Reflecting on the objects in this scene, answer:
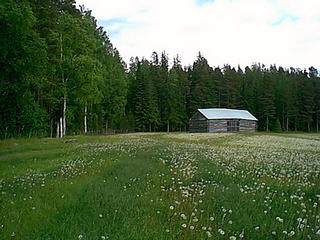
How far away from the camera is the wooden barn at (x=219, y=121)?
6366cm

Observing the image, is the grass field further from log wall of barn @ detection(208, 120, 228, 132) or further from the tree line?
the tree line

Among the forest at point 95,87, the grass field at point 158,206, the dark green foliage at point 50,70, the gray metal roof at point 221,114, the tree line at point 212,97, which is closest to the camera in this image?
the grass field at point 158,206

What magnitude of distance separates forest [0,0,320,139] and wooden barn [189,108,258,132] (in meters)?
9.43

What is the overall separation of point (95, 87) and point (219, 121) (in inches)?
1385

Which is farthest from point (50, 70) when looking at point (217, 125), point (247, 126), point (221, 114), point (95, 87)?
point (247, 126)

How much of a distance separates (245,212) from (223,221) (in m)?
0.83

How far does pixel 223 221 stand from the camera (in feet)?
17.8

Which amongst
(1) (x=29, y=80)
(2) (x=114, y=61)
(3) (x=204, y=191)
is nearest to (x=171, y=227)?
(3) (x=204, y=191)

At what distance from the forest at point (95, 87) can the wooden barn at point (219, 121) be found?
9.43 meters

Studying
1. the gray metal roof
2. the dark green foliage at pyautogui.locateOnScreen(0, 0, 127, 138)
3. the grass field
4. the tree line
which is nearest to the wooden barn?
the gray metal roof

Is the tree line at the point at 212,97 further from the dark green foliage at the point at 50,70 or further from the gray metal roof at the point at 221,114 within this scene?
the dark green foliage at the point at 50,70

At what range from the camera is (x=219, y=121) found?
212 ft

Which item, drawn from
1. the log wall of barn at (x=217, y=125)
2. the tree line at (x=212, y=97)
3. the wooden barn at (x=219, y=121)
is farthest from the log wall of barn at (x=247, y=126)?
the tree line at (x=212, y=97)

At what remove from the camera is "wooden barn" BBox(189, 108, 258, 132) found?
2506 inches
